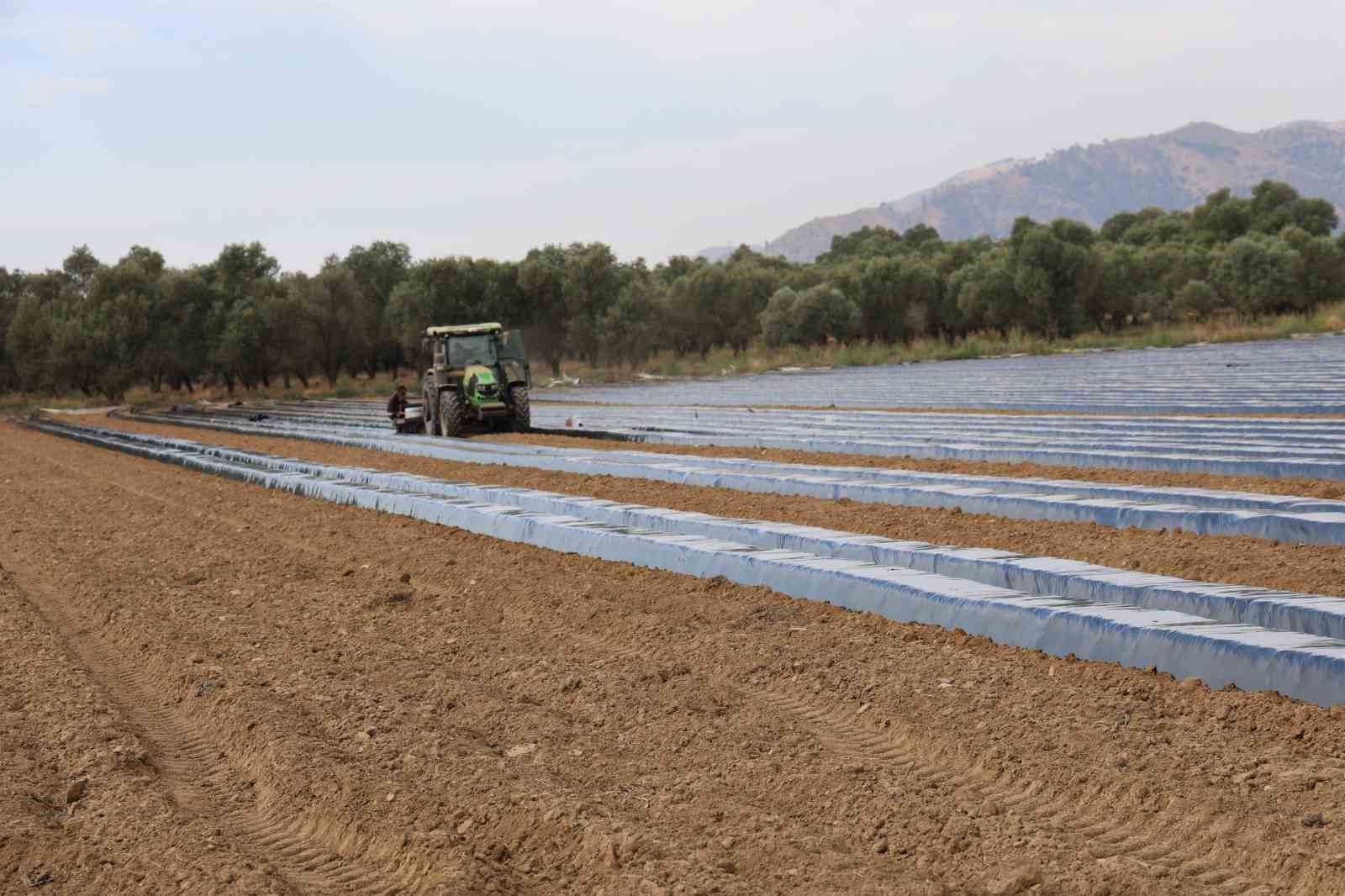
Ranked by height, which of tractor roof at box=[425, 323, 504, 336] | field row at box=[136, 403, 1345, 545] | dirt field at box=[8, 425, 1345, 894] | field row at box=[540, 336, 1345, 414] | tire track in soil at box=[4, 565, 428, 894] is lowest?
tire track in soil at box=[4, 565, 428, 894]

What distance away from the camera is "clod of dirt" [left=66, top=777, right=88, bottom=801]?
479 centimetres

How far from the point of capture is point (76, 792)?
15.8 feet

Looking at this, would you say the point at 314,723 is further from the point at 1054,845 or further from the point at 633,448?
the point at 633,448

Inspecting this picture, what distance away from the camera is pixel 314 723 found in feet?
18.6

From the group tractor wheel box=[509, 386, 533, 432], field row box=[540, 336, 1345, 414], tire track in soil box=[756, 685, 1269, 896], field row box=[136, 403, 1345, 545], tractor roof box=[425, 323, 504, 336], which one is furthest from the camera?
tractor wheel box=[509, 386, 533, 432]

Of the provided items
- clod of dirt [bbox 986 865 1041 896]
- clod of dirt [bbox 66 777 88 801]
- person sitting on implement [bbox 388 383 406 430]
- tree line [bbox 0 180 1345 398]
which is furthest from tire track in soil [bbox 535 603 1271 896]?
tree line [bbox 0 180 1345 398]

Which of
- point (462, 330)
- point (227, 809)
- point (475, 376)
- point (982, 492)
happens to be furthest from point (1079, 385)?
point (227, 809)

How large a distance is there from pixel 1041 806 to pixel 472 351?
1968cm

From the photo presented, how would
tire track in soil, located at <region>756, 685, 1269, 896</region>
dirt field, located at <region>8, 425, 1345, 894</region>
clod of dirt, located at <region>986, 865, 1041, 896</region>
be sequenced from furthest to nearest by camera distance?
dirt field, located at <region>8, 425, 1345, 894</region>
tire track in soil, located at <region>756, 685, 1269, 896</region>
clod of dirt, located at <region>986, 865, 1041, 896</region>

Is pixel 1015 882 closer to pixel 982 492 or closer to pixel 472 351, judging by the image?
pixel 982 492

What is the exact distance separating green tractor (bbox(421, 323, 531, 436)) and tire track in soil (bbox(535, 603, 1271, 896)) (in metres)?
17.6

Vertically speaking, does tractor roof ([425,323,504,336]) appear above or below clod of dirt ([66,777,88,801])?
above

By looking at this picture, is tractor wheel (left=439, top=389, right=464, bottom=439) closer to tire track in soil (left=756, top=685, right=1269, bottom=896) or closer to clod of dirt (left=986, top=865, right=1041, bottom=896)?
tire track in soil (left=756, top=685, right=1269, bottom=896)

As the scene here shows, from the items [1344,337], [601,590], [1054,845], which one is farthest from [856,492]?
[1344,337]
